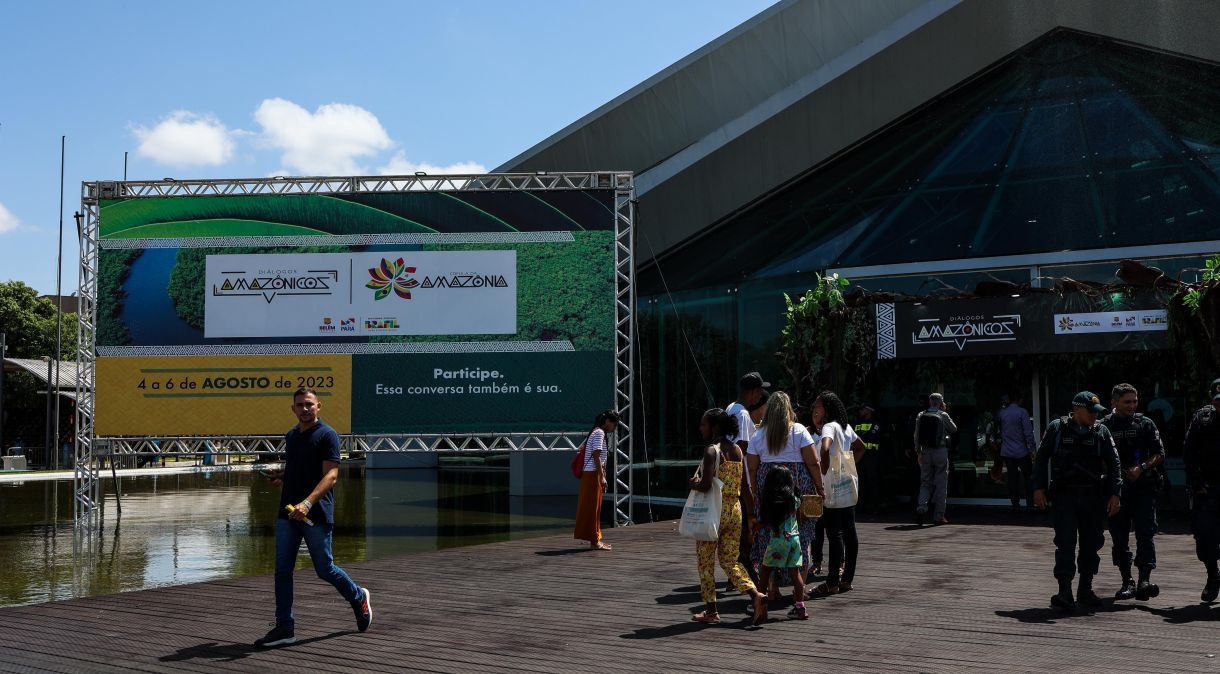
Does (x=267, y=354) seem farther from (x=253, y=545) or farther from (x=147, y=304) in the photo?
(x=253, y=545)

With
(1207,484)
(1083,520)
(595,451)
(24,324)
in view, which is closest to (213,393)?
(595,451)

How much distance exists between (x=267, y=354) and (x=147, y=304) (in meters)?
2.20

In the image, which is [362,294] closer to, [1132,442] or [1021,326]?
[1021,326]

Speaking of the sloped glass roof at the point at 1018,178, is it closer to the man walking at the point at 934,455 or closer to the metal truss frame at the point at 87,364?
the man walking at the point at 934,455

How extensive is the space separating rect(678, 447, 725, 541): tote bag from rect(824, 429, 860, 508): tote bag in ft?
5.24

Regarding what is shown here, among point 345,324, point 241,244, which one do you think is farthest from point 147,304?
point 345,324

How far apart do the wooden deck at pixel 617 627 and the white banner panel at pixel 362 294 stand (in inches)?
269

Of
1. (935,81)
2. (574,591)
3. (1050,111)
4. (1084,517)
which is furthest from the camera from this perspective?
(935,81)

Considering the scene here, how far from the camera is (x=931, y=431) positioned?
1634 cm

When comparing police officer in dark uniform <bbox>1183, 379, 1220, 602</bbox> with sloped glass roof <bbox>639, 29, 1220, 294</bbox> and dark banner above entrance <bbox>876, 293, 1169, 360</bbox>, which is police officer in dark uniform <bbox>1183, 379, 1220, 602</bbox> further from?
sloped glass roof <bbox>639, 29, 1220, 294</bbox>

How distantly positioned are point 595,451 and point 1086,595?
646cm

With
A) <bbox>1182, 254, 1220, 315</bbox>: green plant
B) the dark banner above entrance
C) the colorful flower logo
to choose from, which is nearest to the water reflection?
the colorful flower logo

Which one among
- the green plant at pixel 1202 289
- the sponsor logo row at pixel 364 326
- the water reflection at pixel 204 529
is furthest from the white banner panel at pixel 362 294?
the green plant at pixel 1202 289

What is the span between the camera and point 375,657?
7.33 meters
